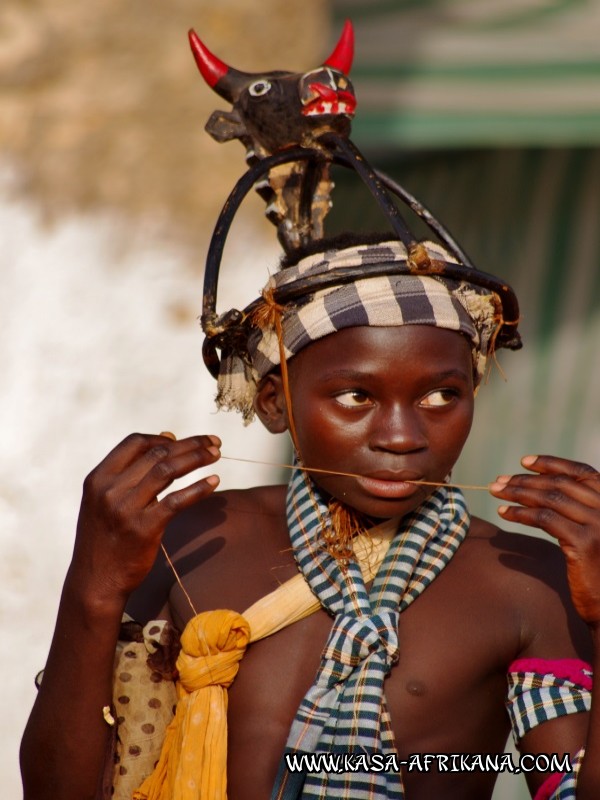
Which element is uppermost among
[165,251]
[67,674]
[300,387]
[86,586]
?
[165,251]

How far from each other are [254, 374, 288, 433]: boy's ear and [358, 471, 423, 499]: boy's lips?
0.30m

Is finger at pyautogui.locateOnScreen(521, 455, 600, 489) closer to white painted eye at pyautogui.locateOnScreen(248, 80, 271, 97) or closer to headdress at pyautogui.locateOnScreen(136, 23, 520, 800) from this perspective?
headdress at pyautogui.locateOnScreen(136, 23, 520, 800)

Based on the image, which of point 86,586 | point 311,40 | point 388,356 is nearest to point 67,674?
point 86,586

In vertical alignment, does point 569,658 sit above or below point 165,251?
below

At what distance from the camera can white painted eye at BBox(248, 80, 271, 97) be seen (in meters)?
2.58

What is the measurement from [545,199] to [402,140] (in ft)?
2.70

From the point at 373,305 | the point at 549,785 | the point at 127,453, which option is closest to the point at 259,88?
the point at 373,305

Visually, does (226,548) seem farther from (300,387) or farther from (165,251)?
(165,251)

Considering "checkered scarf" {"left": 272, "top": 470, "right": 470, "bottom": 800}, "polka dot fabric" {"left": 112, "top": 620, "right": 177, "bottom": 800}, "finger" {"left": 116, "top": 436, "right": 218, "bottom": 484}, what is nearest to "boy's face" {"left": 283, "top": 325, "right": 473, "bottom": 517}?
"checkered scarf" {"left": 272, "top": 470, "right": 470, "bottom": 800}

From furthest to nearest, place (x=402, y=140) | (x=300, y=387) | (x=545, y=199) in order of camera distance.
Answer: (x=545, y=199)
(x=402, y=140)
(x=300, y=387)

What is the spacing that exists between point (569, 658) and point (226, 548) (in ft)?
2.28

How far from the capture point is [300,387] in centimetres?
236

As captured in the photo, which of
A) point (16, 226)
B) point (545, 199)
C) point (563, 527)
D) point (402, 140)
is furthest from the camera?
point (545, 199)

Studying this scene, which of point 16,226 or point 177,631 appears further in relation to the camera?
point 16,226
